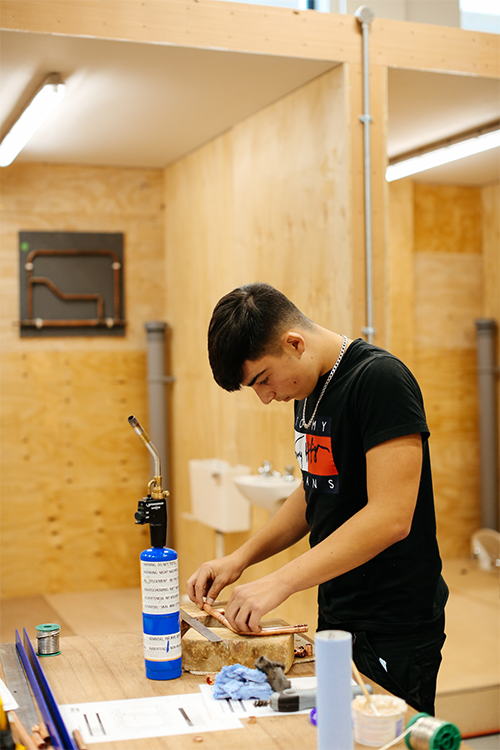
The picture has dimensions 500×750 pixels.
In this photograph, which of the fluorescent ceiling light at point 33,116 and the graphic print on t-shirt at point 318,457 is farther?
the fluorescent ceiling light at point 33,116

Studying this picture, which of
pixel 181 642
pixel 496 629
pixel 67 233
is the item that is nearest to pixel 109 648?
pixel 181 642

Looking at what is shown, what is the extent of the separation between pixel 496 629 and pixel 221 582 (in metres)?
3.15

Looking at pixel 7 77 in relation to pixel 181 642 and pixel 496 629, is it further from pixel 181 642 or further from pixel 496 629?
pixel 496 629

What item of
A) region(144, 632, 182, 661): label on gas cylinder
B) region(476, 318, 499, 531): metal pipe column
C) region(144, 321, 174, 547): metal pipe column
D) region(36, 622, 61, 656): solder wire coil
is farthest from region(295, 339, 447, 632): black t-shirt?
region(476, 318, 499, 531): metal pipe column

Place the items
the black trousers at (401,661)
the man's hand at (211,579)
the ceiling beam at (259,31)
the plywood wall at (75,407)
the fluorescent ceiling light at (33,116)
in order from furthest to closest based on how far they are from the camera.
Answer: the plywood wall at (75,407), the fluorescent ceiling light at (33,116), the ceiling beam at (259,31), the man's hand at (211,579), the black trousers at (401,661)

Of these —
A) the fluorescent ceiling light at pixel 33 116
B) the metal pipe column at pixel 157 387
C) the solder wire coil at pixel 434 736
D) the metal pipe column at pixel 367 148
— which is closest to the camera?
the solder wire coil at pixel 434 736

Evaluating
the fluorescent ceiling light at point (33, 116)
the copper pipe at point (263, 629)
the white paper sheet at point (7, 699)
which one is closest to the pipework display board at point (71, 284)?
the fluorescent ceiling light at point (33, 116)

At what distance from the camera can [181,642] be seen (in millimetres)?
1579

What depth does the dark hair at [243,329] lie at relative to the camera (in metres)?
1.61

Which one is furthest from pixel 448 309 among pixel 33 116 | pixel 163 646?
pixel 163 646

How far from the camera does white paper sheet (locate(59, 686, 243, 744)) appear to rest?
1324 millimetres

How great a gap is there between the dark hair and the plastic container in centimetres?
67

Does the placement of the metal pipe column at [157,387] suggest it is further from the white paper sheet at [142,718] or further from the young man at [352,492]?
the white paper sheet at [142,718]

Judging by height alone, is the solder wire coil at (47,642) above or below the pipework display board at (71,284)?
below
